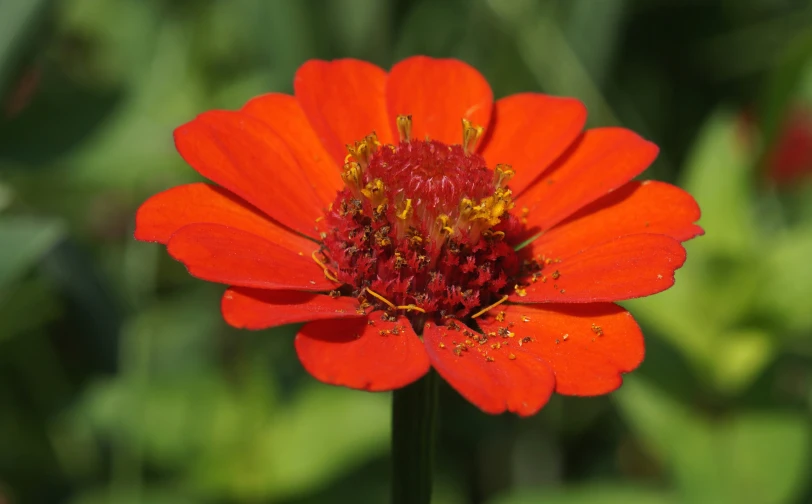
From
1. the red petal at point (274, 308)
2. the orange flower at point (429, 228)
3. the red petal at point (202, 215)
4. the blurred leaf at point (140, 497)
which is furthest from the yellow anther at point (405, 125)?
the blurred leaf at point (140, 497)

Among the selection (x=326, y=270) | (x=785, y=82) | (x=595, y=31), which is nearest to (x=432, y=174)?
(x=326, y=270)

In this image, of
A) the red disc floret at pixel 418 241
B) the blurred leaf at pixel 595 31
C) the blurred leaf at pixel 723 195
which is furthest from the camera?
the blurred leaf at pixel 595 31

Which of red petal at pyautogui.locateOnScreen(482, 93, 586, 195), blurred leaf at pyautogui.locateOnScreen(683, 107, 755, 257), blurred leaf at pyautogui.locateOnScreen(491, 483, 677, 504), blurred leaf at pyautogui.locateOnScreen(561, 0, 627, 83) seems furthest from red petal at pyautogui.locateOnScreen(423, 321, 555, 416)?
blurred leaf at pyautogui.locateOnScreen(561, 0, 627, 83)

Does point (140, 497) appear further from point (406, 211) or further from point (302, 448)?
point (406, 211)

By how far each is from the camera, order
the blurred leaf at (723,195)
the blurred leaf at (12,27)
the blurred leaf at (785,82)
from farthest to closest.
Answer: the blurred leaf at (785,82) → the blurred leaf at (723,195) → the blurred leaf at (12,27)

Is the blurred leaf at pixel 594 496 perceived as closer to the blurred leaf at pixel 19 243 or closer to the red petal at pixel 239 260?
the red petal at pixel 239 260

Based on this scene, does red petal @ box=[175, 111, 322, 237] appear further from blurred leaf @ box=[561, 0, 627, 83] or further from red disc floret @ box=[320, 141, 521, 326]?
blurred leaf @ box=[561, 0, 627, 83]
